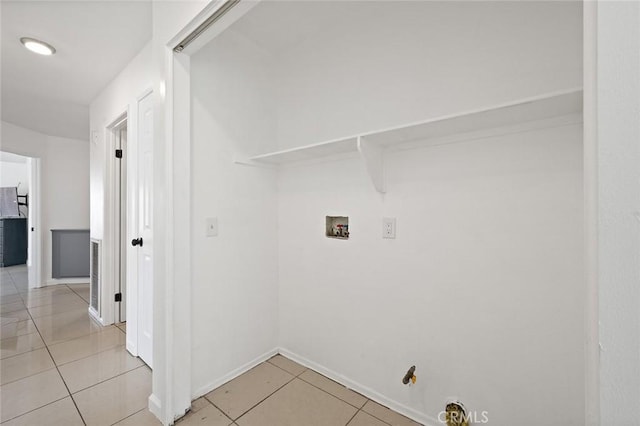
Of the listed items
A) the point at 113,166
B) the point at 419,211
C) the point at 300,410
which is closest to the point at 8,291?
the point at 113,166

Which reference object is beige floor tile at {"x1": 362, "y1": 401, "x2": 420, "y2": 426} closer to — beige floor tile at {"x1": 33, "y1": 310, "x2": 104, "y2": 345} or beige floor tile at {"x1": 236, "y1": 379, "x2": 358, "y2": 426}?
beige floor tile at {"x1": 236, "y1": 379, "x2": 358, "y2": 426}

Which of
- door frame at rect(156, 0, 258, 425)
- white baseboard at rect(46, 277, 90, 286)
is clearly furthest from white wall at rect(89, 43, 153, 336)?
white baseboard at rect(46, 277, 90, 286)

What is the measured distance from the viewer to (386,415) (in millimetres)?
1491

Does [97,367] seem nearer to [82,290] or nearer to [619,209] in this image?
[82,290]

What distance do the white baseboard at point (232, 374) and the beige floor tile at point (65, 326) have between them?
1707 mm

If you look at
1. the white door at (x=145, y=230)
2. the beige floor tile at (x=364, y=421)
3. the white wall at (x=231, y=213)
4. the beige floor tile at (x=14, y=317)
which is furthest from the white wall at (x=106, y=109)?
the beige floor tile at (x=364, y=421)

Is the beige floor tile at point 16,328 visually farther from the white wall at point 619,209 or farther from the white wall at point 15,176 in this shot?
the white wall at point 15,176

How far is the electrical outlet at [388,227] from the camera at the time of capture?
5.08 ft

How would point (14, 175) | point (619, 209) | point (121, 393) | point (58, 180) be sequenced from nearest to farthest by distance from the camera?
point (619, 209), point (121, 393), point (58, 180), point (14, 175)

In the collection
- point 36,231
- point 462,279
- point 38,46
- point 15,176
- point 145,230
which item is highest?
point 38,46

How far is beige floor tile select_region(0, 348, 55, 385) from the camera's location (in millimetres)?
1841

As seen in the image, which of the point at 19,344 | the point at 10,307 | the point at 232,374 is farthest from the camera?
the point at 10,307

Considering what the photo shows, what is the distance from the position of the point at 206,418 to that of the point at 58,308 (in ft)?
10.0

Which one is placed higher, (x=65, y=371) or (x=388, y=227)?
(x=388, y=227)
